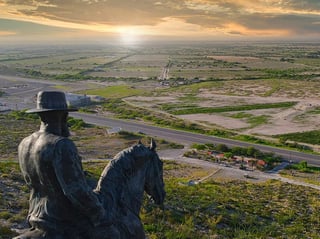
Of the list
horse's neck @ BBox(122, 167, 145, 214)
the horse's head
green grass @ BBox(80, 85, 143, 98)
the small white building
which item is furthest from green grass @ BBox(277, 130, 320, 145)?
green grass @ BBox(80, 85, 143, 98)

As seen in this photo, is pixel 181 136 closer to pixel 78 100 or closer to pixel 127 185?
pixel 78 100

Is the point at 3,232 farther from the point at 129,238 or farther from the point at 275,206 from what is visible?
the point at 275,206

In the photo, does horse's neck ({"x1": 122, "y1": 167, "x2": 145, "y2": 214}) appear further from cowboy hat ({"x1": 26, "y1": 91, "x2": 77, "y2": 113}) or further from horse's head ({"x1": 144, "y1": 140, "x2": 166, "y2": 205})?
cowboy hat ({"x1": 26, "y1": 91, "x2": 77, "y2": 113})

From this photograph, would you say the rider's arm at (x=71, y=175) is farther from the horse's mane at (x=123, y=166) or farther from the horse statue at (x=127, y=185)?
the horse's mane at (x=123, y=166)

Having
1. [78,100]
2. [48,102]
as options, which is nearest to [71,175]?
[48,102]

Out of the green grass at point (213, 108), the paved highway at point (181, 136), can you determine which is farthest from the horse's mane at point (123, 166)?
the green grass at point (213, 108)

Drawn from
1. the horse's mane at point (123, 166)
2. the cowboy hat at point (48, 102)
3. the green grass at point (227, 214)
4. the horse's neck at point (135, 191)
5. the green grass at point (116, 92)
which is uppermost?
the cowboy hat at point (48, 102)

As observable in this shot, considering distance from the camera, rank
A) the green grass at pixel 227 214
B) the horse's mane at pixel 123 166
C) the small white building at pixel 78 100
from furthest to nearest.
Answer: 1. the small white building at pixel 78 100
2. the green grass at pixel 227 214
3. the horse's mane at pixel 123 166
